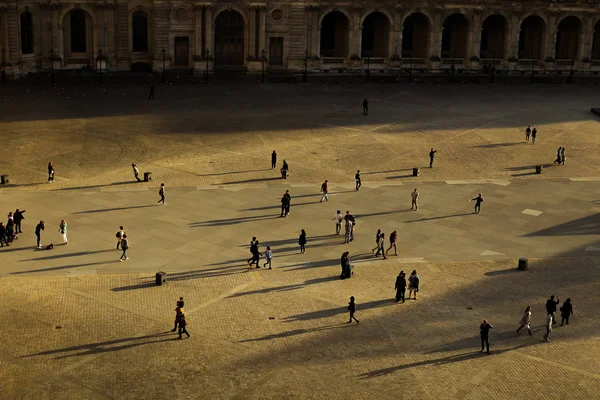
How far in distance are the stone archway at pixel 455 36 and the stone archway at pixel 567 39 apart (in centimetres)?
1103

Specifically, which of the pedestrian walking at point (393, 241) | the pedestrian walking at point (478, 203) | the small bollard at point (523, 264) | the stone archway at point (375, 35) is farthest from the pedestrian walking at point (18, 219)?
the stone archway at point (375, 35)

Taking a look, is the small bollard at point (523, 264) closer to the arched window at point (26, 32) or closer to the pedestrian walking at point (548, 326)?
the pedestrian walking at point (548, 326)

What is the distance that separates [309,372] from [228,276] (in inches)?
423

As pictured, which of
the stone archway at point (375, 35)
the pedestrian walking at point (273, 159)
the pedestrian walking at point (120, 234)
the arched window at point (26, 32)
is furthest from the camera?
the stone archway at point (375, 35)

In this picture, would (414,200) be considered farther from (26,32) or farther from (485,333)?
(26,32)

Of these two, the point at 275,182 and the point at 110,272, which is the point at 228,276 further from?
the point at 275,182

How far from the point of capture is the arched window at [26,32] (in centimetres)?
9062

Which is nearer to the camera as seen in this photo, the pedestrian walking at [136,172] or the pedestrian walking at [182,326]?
the pedestrian walking at [182,326]

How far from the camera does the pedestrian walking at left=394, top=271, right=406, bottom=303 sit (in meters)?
42.2

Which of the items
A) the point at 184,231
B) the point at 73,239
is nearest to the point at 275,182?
the point at 184,231

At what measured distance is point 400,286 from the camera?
139 ft

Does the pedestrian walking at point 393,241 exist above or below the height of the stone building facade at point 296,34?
below

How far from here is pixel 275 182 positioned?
61.2m

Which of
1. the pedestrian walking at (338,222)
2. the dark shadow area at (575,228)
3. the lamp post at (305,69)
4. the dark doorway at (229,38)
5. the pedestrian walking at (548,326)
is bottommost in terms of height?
the pedestrian walking at (548,326)
